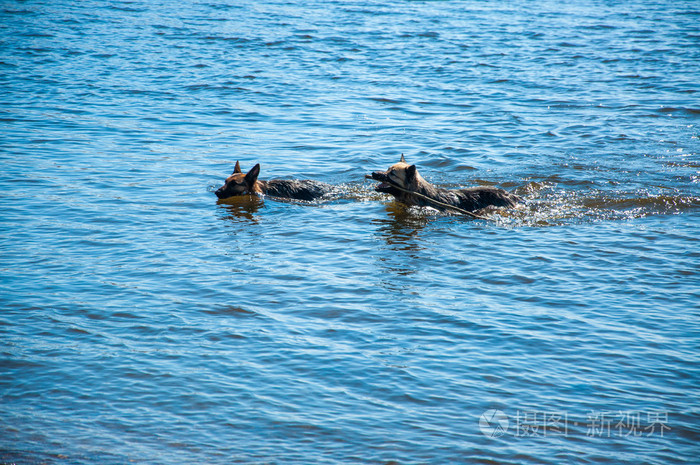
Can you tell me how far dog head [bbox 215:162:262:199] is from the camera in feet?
36.8

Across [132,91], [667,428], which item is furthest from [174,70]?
[667,428]

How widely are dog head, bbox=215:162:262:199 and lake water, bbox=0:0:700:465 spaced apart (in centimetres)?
24

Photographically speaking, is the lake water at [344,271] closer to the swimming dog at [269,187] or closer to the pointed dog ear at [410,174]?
the swimming dog at [269,187]

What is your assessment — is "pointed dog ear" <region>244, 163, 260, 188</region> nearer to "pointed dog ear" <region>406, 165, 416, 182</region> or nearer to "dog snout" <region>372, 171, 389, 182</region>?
"dog snout" <region>372, 171, 389, 182</region>

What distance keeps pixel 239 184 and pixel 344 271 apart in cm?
349

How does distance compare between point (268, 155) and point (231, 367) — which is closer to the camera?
point (231, 367)

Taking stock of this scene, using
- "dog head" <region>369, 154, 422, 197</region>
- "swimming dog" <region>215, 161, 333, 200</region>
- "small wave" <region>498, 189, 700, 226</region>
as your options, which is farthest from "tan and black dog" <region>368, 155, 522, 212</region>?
"swimming dog" <region>215, 161, 333, 200</region>

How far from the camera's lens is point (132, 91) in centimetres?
1773

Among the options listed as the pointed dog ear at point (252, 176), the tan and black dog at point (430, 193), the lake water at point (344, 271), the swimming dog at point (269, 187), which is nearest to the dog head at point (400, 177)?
the tan and black dog at point (430, 193)

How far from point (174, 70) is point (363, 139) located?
835cm

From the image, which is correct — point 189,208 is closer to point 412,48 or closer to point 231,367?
→ point 231,367

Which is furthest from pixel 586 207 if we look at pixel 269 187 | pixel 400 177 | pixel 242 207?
pixel 242 207

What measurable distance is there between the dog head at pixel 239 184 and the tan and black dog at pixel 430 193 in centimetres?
213

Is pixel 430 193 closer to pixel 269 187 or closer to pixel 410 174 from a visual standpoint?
pixel 410 174
